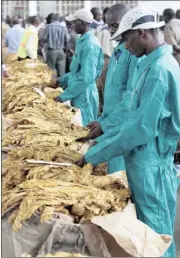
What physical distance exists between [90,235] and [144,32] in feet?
3.90

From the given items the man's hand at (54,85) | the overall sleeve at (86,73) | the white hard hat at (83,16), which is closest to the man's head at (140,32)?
the overall sleeve at (86,73)

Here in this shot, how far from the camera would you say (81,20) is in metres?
5.93

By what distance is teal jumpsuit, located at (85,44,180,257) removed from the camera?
10.3ft

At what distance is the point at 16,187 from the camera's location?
134 inches

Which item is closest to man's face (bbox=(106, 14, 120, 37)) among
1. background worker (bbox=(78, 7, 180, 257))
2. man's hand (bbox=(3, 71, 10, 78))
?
background worker (bbox=(78, 7, 180, 257))

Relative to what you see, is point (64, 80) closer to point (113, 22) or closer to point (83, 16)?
point (83, 16)

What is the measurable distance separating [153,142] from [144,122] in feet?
0.62

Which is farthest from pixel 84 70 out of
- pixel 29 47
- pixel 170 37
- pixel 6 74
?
pixel 29 47

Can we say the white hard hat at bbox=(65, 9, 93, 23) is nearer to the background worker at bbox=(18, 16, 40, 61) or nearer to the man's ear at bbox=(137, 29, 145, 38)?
the man's ear at bbox=(137, 29, 145, 38)

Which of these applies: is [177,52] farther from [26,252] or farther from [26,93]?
[26,252]

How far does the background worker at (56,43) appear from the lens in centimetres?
1353

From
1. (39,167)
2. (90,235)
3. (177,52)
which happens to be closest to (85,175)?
(39,167)

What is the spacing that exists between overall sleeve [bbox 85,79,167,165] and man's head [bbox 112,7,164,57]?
0.24 metres

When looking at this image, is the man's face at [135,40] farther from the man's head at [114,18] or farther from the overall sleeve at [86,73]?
the overall sleeve at [86,73]
